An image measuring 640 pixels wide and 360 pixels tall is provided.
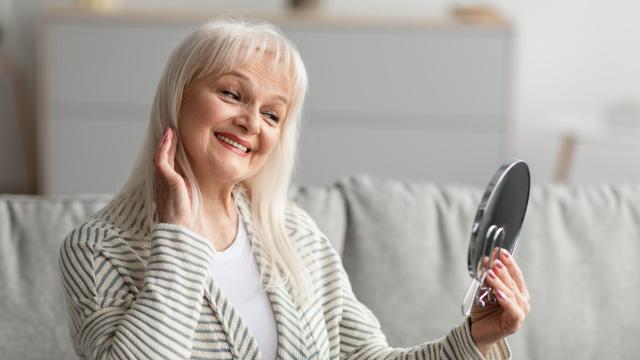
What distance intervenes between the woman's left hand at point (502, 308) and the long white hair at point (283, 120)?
A: 27 cm

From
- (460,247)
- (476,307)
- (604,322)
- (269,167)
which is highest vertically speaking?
(269,167)

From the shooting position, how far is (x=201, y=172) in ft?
4.74

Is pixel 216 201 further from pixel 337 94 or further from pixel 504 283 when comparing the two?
pixel 337 94

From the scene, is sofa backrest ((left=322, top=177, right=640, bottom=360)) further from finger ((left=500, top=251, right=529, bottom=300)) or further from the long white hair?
finger ((left=500, top=251, right=529, bottom=300))

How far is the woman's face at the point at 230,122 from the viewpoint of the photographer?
1.42 m

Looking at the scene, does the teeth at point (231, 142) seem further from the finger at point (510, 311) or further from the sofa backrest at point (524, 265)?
the sofa backrest at point (524, 265)

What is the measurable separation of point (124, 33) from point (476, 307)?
122 inches

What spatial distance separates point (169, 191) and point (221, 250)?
152mm

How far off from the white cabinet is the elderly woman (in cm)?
272

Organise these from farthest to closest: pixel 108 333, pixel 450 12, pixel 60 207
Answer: pixel 450 12, pixel 60 207, pixel 108 333

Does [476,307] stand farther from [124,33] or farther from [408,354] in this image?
[124,33]

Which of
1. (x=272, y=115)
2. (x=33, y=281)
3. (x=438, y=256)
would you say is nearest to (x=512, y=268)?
(x=272, y=115)

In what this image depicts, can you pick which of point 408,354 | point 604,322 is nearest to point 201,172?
point 408,354

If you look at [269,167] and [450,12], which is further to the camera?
[450,12]
